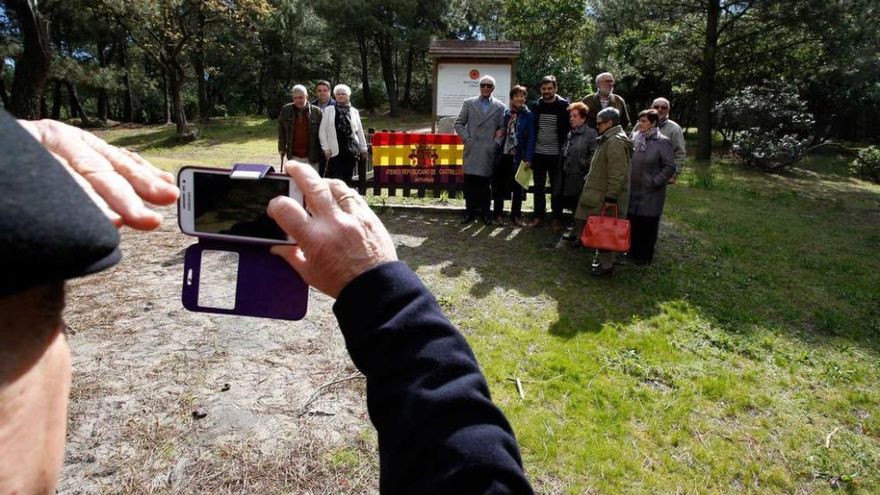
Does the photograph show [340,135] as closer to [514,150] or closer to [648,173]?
[514,150]

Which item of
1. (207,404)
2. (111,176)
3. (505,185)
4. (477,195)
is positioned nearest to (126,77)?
(477,195)

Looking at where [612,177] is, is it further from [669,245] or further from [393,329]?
[393,329]

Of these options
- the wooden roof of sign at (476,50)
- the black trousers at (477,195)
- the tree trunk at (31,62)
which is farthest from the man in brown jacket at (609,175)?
the tree trunk at (31,62)

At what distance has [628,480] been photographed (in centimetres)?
309

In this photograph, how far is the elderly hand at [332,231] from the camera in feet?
3.43

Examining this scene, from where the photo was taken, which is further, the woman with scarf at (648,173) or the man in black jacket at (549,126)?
the man in black jacket at (549,126)

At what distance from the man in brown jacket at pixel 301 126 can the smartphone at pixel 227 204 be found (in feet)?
22.1

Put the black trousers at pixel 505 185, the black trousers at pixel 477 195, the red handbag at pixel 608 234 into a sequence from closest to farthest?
the red handbag at pixel 608 234 < the black trousers at pixel 505 185 < the black trousers at pixel 477 195

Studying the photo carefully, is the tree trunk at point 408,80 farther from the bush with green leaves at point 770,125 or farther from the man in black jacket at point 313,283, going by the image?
the man in black jacket at point 313,283

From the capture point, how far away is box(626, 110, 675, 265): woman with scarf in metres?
6.27

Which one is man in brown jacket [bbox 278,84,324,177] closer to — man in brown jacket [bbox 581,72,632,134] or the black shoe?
man in brown jacket [bbox 581,72,632,134]

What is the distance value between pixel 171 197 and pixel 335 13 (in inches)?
1329

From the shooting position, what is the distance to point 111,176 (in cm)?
81

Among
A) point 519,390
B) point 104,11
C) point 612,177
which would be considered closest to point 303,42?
point 104,11
